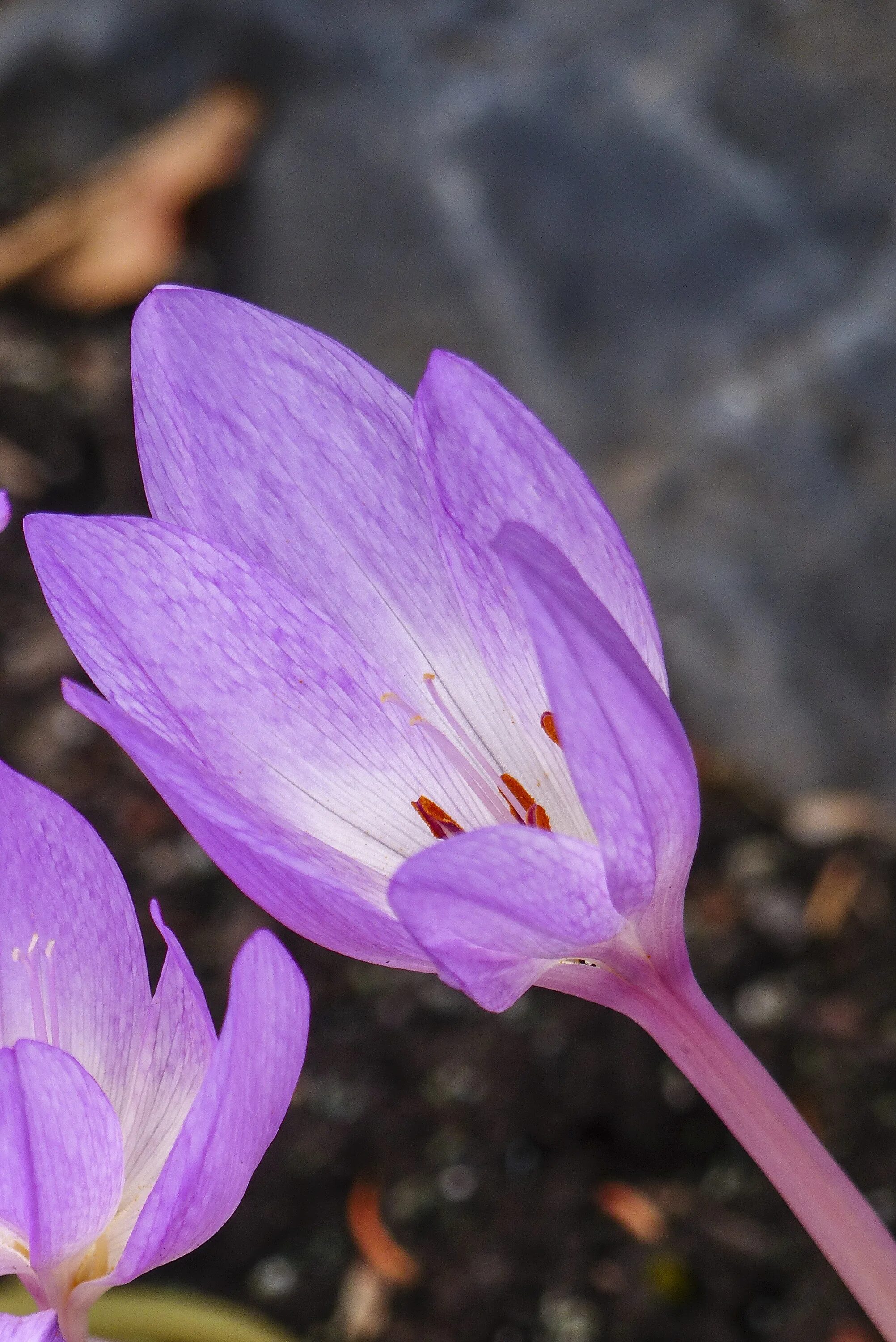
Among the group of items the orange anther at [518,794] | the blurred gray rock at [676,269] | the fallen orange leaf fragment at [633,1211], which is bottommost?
the fallen orange leaf fragment at [633,1211]

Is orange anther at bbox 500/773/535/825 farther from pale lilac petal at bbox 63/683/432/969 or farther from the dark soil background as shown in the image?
the dark soil background

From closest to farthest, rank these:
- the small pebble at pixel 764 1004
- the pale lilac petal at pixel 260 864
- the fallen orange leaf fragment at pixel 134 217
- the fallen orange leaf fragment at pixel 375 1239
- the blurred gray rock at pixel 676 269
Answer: the pale lilac petal at pixel 260 864
the fallen orange leaf fragment at pixel 375 1239
the small pebble at pixel 764 1004
the blurred gray rock at pixel 676 269
the fallen orange leaf fragment at pixel 134 217

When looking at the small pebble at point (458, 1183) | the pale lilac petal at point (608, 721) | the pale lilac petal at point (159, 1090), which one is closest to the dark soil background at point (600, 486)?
the small pebble at point (458, 1183)

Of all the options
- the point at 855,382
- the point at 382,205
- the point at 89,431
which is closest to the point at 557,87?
the point at 382,205

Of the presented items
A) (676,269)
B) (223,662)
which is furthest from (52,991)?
(676,269)

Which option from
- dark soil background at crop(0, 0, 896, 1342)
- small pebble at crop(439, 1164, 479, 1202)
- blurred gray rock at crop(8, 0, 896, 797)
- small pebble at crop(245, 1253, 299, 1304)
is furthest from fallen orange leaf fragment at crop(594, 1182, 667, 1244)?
blurred gray rock at crop(8, 0, 896, 797)

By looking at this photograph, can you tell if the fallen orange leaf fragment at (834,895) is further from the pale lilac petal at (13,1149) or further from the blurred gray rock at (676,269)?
the pale lilac petal at (13,1149)

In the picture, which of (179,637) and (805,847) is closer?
(179,637)

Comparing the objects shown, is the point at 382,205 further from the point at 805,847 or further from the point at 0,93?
the point at 805,847

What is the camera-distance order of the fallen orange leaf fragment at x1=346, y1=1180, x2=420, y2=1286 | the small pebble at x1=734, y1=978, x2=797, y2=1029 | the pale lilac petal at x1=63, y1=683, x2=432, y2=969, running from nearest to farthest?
the pale lilac petal at x1=63, y1=683, x2=432, y2=969 → the fallen orange leaf fragment at x1=346, y1=1180, x2=420, y2=1286 → the small pebble at x1=734, y1=978, x2=797, y2=1029
